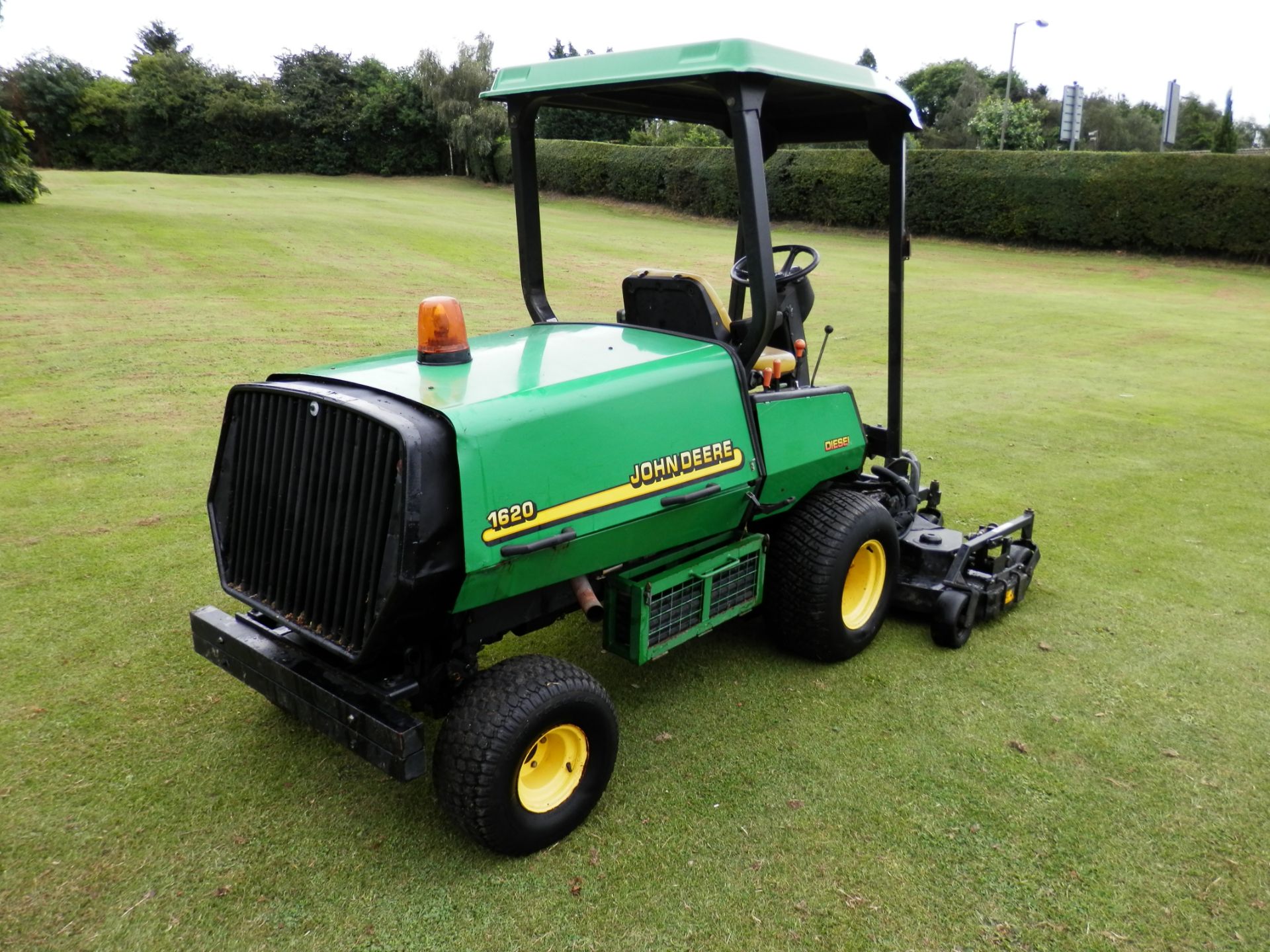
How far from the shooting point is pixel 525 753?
3.00 metres

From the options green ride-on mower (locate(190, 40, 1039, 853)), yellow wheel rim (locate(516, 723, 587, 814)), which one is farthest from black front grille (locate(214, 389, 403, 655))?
yellow wheel rim (locate(516, 723, 587, 814))

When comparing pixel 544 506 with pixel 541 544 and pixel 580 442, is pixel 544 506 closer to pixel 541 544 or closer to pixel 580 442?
pixel 541 544

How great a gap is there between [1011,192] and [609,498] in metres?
25.0

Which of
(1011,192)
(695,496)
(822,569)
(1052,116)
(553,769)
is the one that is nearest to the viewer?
(553,769)

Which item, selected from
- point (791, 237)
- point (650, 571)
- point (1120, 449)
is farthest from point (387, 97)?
point (650, 571)

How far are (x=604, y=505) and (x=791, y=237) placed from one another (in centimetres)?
2482

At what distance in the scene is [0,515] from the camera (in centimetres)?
569

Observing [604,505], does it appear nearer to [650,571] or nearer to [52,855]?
[650,571]

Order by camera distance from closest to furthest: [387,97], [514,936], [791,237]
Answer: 1. [514,936]
2. [791,237]
3. [387,97]

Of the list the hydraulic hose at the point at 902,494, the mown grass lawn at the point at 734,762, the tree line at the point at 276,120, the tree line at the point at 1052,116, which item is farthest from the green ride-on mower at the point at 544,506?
the tree line at the point at 1052,116

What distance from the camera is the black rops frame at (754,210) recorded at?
348cm

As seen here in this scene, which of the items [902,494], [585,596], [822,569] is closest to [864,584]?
[822,569]

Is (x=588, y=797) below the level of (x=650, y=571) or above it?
below

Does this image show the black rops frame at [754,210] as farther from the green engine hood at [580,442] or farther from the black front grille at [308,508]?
the black front grille at [308,508]
